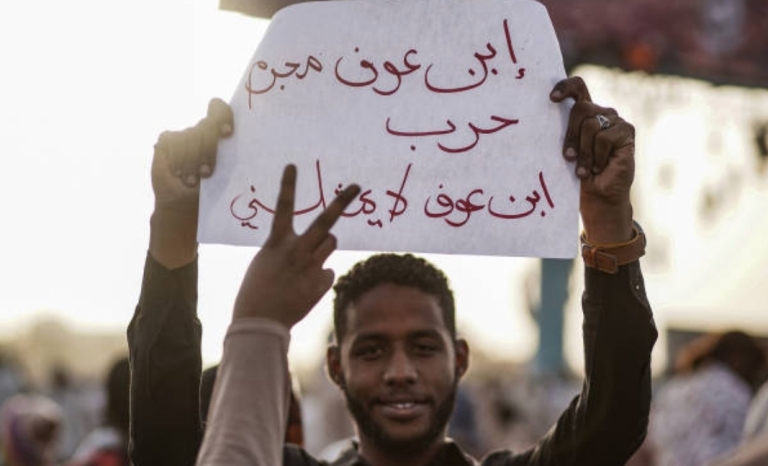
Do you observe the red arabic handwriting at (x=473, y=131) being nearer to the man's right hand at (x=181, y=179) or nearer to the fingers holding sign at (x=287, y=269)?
the man's right hand at (x=181, y=179)

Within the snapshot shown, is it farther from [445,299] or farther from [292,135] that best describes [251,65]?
[445,299]

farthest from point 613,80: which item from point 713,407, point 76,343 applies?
point 76,343

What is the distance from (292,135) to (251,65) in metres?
0.14

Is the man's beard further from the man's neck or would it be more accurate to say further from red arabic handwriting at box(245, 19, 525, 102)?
red arabic handwriting at box(245, 19, 525, 102)

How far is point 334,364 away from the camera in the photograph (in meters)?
2.99

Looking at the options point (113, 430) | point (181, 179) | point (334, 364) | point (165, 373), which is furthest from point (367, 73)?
point (113, 430)

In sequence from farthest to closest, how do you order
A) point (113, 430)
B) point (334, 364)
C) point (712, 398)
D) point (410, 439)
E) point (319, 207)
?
point (712, 398) < point (113, 430) < point (334, 364) < point (410, 439) < point (319, 207)

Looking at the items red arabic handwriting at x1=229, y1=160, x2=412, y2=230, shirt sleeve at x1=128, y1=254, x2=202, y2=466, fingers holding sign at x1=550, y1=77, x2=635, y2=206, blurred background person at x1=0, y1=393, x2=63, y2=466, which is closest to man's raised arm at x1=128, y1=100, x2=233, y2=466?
shirt sleeve at x1=128, y1=254, x2=202, y2=466

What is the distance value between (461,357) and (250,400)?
1273 millimetres

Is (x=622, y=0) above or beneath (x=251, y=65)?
above

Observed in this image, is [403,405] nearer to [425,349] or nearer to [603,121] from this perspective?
[425,349]

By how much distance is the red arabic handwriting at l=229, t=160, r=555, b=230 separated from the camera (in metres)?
2.41

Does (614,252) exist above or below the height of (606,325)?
above

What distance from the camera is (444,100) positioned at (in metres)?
2.49
